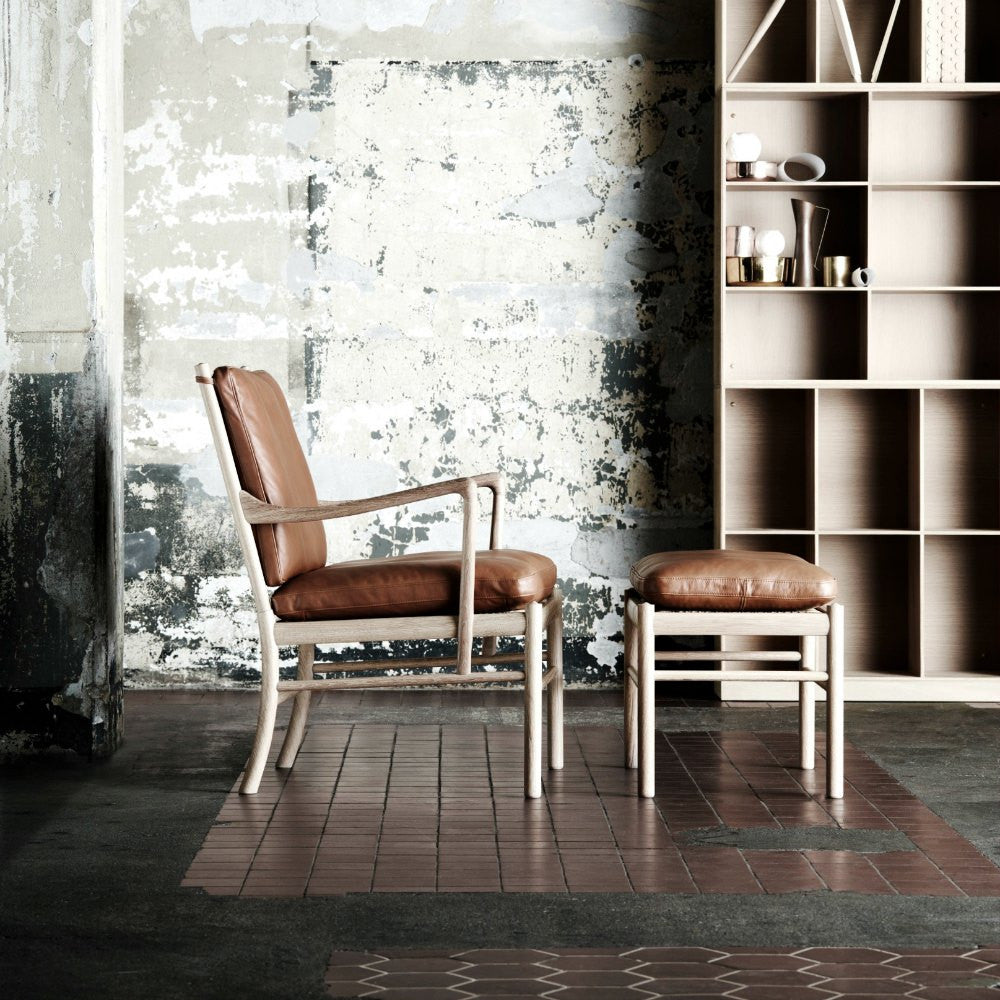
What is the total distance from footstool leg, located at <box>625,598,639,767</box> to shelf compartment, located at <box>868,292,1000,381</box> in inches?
71.4

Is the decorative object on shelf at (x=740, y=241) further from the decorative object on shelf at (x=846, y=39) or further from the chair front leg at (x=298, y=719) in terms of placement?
the chair front leg at (x=298, y=719)

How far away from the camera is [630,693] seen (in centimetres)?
387

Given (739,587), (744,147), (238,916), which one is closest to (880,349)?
(744,147)

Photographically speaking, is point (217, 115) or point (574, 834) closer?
point (574, 834)

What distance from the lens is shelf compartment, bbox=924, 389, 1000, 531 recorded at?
504cm

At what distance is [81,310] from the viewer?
3863 millimetres

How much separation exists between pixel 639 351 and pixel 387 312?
0.99 m

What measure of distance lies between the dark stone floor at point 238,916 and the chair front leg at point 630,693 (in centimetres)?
77

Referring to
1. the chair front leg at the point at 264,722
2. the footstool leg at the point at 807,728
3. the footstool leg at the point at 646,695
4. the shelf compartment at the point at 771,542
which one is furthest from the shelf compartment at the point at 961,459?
the chair front leg at the point at 264,722

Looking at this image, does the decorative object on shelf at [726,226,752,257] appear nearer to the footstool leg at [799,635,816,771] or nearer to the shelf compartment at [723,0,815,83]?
the shelf compartment at [723,0,815,83]

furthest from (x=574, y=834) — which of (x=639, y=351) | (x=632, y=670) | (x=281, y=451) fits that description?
(x=639, y=351)

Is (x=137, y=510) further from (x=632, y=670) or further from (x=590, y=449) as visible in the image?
(x=632, y=670)

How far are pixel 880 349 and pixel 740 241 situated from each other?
70cm

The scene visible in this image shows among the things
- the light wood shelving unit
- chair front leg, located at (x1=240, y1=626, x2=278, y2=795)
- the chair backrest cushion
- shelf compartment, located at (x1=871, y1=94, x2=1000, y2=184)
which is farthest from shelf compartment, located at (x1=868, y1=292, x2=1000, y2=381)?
chair front leg, located at (x1=240, y1=626, x2=278, y2=795)
